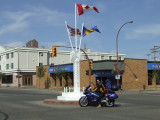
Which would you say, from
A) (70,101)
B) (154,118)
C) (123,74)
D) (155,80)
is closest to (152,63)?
(155,80)

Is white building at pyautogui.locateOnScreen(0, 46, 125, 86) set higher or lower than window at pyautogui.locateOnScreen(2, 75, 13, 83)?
higher

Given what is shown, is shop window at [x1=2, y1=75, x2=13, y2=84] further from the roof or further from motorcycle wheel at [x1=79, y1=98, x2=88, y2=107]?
motorcycle wheel at [x1=79, y1=98, x2=88, y2=107]

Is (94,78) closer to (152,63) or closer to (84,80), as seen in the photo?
(84,80)

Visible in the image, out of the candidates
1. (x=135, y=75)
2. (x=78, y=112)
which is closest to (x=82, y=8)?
(x=78, y=112)

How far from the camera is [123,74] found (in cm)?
4316

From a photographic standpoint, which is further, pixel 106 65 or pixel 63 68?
pixel 63 68

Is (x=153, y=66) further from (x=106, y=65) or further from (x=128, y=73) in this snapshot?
(x=106, y=65)

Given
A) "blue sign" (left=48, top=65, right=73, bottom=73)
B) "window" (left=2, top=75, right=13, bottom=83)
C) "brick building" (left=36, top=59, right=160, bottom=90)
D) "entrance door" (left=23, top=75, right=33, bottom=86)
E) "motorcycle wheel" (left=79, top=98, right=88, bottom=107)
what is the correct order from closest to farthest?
"motorcycle wheel" (left=79, top=98, right=88, bottom=107) → "brick building" (left=36, top=59, right=160, bottom=90) → "blue sign" (left=48, top=65, right=73, bottom=73) → "entrance door" (left=23, top=75, right=33, bottom=86) → "window" (left=2, top=75, right=13, bottom=83)

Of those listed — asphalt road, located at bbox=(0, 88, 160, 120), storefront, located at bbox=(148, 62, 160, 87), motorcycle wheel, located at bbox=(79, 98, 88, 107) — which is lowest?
asphalt road, located at bbox=(0, 88, 160, 120)

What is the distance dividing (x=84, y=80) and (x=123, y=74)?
6.25 meters

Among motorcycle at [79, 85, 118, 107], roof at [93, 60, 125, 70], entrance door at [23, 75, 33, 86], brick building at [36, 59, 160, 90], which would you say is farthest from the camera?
entrance door at [23, 75, 33, 86]

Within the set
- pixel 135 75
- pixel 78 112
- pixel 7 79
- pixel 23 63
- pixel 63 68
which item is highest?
pixel 23 63

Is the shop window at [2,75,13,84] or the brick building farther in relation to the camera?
the shop window at [2,75,13,84]

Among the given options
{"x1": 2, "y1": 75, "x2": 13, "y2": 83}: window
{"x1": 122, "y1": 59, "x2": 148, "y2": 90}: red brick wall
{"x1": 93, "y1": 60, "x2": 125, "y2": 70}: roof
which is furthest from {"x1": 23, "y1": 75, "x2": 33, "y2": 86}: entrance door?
{"x1": 122, "y1": 59, "x2": 148, "y2": 90}: red brick wall
